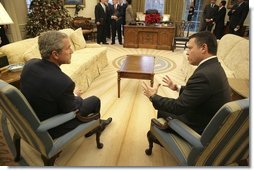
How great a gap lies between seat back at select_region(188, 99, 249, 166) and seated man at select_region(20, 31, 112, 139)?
1.02 metres

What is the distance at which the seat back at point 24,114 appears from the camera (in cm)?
114

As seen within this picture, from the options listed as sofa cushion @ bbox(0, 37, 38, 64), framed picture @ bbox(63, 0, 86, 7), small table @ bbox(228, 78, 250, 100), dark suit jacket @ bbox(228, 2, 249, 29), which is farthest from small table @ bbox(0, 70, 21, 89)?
dark suit jacket @ bbox(228, 2, 249, 29)

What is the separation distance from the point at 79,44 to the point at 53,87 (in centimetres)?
291

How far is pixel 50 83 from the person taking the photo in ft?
4.57

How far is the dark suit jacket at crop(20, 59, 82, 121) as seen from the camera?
4.59ft

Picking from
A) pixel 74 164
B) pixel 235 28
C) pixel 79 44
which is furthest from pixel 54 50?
pixel 235 28

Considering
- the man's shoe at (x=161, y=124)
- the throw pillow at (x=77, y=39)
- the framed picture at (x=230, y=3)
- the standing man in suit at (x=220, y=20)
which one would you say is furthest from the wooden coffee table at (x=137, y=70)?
the framed picture at (x=230, y=3)

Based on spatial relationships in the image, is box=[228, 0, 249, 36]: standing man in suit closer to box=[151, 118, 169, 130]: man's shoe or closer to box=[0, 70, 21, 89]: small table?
box=[151, 118, 169, 130]: man's shoe

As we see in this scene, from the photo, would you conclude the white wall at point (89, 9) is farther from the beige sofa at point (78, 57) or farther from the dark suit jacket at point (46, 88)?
the dark suit jacket at point (46, 88)

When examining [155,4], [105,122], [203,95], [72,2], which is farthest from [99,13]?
[203,95]

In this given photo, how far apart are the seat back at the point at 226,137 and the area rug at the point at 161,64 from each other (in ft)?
10.4

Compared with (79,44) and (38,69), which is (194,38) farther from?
(79,44)

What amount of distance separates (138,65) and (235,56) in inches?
66.2

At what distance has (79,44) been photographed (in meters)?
4.11
